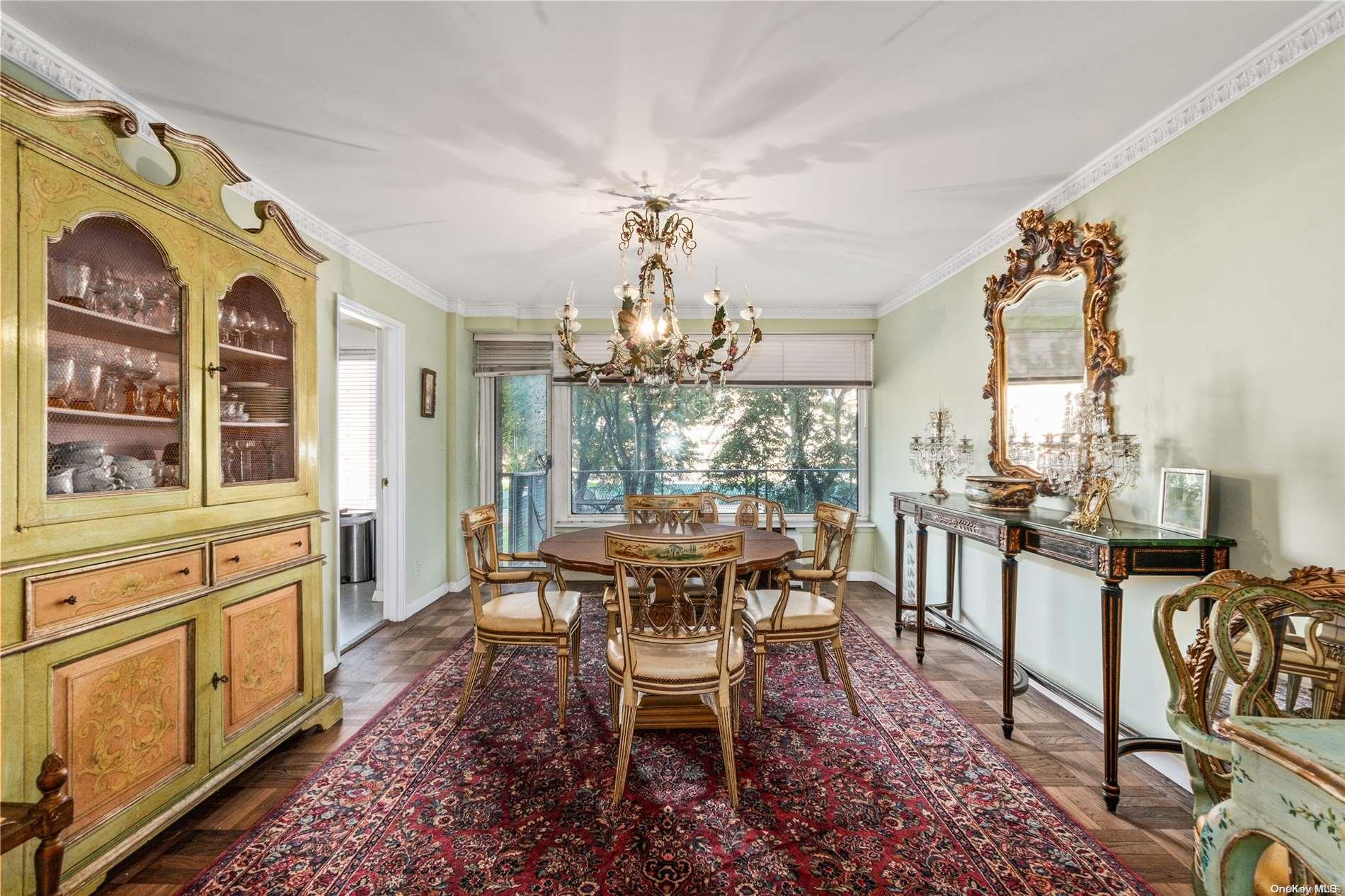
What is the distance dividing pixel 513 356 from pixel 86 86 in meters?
3.24

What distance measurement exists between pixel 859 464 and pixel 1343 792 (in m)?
4.61

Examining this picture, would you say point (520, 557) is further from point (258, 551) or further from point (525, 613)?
point (258, 551)

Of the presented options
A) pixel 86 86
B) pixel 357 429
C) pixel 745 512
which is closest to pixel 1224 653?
pixel 745 512

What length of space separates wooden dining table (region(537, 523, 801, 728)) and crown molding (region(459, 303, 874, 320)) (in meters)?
2.51

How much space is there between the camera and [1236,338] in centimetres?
197

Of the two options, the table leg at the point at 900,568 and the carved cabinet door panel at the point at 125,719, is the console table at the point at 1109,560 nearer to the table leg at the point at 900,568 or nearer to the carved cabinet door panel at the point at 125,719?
the table leg at the point at 900,568

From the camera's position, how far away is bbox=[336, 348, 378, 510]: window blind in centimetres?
566

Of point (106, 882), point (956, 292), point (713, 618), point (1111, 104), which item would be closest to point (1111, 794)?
point (713, 618)

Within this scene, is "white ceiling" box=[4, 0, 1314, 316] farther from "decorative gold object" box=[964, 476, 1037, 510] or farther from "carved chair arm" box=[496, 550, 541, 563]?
"carved chair arm" box=[496, 550, 541, 563]

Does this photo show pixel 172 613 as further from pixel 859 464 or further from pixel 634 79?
pixel 859 464

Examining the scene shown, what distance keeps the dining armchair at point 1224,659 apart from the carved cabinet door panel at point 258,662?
2.86m

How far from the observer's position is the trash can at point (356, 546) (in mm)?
5246

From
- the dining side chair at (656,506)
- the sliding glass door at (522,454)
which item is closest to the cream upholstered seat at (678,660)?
the dining side chair at (656,506)

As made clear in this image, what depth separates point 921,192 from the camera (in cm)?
285
